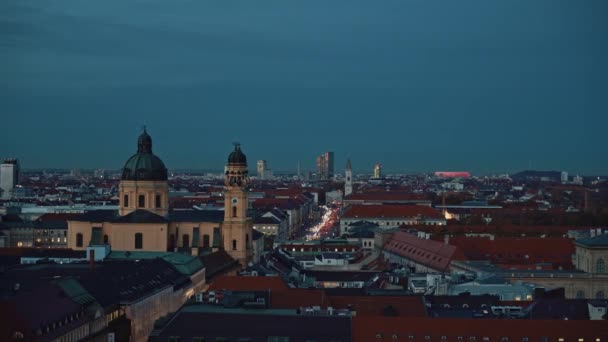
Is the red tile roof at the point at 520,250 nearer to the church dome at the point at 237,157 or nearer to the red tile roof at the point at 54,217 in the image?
the church dome at the point at 237,157

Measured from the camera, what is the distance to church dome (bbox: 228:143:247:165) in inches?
4331

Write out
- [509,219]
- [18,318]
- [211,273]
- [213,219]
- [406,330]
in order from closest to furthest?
[18,318] < [406,330] < [211,273] < [213,219] < [509,219]

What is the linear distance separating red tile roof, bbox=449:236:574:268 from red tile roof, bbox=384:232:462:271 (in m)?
1.90

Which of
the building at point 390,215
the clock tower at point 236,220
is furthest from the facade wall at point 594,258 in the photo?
the building at point 390,215

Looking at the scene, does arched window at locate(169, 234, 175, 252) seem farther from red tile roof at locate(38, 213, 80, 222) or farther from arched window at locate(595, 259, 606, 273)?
red tile roof at locate(38, 213, 80, 222)

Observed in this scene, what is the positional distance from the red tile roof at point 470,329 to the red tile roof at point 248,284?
18788mm

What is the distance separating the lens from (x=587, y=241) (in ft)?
320

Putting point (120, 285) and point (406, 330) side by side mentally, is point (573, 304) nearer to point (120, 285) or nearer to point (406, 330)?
point (406, 330)

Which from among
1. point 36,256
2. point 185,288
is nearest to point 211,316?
point 185,288

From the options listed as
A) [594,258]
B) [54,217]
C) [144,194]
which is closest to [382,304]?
[594,258]

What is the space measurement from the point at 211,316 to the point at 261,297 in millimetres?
8196

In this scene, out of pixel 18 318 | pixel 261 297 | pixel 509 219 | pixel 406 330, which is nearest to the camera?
pixel 18 318

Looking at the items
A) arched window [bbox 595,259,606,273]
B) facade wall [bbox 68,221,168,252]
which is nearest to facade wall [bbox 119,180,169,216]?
facade wall [bbox 68,221,168,252]

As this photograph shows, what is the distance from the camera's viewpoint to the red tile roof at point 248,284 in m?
76.0
